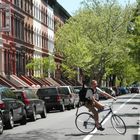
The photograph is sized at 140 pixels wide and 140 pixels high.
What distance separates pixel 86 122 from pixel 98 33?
52.8 meters

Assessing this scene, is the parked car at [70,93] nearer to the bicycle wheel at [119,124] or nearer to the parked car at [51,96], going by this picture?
the parked car at [51,96]

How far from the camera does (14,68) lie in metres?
54.2

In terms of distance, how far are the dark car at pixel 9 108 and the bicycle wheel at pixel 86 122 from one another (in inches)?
114

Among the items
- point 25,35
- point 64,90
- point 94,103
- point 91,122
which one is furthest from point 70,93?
point 25,35

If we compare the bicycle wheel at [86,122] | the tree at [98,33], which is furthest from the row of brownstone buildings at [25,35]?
the bicycle wheel at [86,122]

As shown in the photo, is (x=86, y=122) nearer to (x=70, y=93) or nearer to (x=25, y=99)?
(x=25, y=99)

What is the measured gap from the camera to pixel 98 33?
71.0 m

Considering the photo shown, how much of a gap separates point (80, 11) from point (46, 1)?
4.77 m

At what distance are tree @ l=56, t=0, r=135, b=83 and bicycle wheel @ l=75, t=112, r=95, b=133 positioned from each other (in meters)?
50.8

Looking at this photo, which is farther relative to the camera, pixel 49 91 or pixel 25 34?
pixel 25 34

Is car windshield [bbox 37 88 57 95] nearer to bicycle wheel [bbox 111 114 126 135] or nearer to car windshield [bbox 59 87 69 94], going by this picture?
car windshield [bbox 59 87 69 94]

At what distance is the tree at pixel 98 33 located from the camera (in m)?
70.3

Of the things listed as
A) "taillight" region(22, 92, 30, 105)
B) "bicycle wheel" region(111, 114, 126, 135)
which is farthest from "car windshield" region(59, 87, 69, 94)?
"bicycle wheel" region(111, 114, 126, 135)

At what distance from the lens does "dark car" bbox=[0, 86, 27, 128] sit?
68.4 feet
